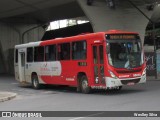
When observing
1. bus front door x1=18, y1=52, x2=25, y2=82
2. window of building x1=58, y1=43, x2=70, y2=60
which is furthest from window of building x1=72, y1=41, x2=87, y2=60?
bus front door x1=18, y1=52, x2=25, y2=82

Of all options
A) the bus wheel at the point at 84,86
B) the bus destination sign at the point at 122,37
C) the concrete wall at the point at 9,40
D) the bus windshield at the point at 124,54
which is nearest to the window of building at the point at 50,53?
the bus wheel at the point at 84,86

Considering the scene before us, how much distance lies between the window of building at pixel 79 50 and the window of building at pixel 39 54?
411 cm

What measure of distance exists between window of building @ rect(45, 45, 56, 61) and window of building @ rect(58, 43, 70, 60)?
69cm

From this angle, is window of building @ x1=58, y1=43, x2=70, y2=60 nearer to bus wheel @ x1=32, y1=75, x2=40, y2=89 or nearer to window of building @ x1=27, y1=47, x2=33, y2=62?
bus wheel @ x1=32, y1=75, x2=40, y2=89

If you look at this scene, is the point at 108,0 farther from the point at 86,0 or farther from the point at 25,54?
the point at 25,54

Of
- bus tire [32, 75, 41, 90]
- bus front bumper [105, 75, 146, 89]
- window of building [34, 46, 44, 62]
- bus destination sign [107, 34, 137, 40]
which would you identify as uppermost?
bus destination sign [107, 34, 137, 40]

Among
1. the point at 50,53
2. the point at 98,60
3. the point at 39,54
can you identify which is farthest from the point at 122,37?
the point at 39,54

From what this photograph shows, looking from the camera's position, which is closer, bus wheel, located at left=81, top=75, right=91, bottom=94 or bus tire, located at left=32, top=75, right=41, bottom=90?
bus wheel, located at left=81, top=75, right=91, bottom=94

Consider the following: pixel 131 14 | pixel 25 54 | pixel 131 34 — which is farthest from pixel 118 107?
pixel 131 14

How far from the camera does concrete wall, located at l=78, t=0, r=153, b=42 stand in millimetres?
37625

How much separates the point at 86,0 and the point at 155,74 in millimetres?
9591

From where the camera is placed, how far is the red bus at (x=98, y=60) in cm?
1952

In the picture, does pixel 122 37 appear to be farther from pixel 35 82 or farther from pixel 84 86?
pixel 35 82

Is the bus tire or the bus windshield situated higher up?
the bus windshield
